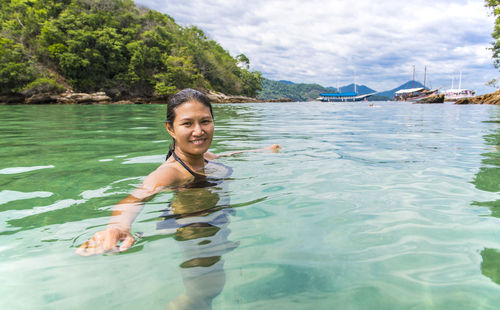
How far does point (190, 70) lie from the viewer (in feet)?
140

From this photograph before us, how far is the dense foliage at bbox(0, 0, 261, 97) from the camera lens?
1280 inches

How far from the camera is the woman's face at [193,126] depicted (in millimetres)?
2463

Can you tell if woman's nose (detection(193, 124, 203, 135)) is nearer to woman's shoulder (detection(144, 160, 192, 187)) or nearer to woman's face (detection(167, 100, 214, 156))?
woman's face (detection(167, 100, 214, 156))

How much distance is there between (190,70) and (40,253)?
143 feet

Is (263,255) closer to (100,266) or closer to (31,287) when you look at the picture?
(100,266)

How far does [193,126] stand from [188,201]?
65 cm

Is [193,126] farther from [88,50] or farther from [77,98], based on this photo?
[88,50]

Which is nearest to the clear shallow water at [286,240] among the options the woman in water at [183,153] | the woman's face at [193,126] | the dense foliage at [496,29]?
the woman in water at [183,153]

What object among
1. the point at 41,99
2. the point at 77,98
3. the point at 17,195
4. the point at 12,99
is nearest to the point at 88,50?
the point at 77,98

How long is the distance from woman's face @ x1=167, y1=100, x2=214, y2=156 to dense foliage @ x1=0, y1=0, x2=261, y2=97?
3620cm

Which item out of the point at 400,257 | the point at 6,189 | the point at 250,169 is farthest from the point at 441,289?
the point at 6,189

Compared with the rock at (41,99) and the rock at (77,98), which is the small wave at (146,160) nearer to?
the rock at (77,98)

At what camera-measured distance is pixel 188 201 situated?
2.43 m

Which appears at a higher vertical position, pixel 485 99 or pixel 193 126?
pixel 485 99
